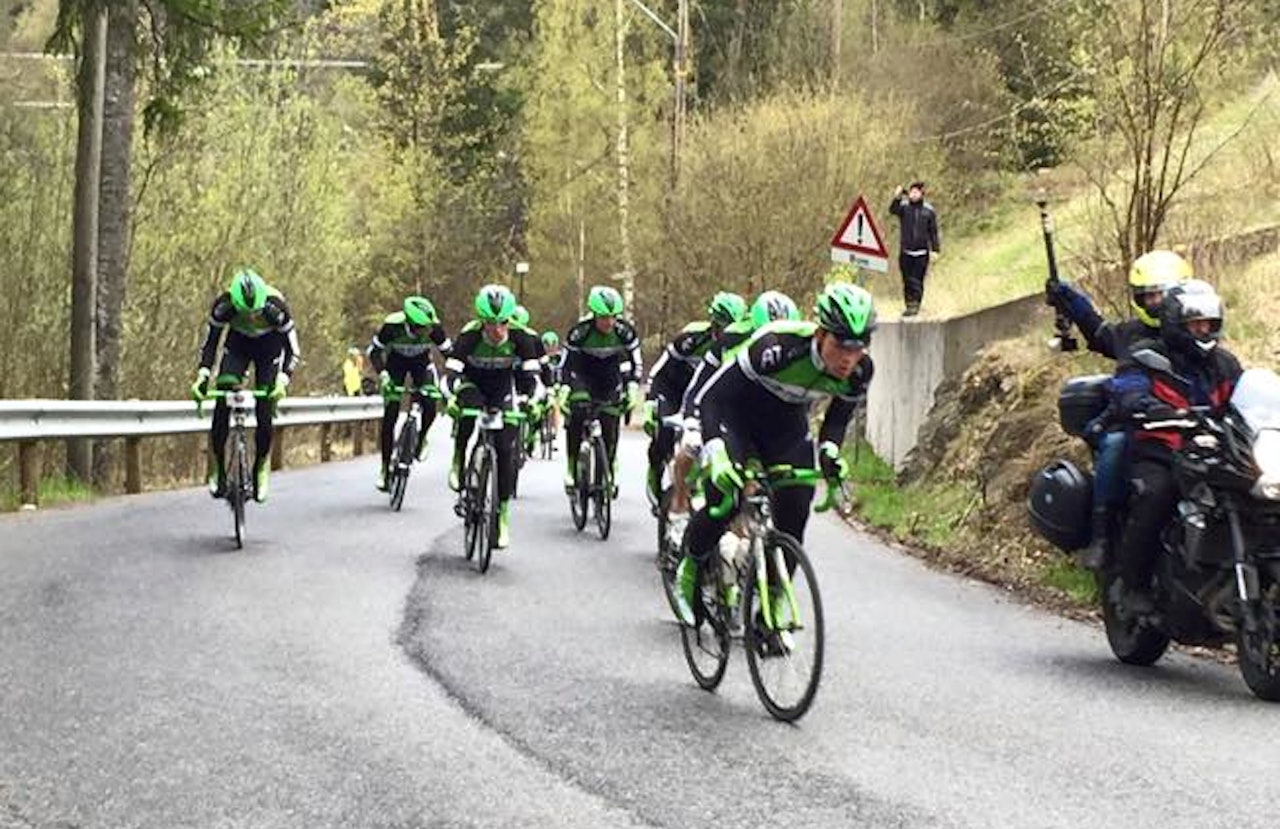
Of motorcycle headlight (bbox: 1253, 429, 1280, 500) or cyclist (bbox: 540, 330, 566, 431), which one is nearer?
motorcycle headlight (bbox: 1253, 429, 1280, 500)

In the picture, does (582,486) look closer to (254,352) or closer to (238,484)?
(254,352)

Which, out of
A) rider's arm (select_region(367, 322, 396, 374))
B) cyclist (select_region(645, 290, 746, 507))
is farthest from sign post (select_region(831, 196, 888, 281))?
cyclist (select_region(645, 290, 746, 507))

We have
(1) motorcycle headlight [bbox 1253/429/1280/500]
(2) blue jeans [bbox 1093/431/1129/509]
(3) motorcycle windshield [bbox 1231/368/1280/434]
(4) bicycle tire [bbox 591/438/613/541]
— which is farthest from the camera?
(4) bicycle tire [bbox 591/438/613/541]

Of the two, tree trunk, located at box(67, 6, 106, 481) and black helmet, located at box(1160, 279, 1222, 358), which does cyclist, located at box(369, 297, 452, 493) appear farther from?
black helmet, located at box(1160, 279, 1222, 358)

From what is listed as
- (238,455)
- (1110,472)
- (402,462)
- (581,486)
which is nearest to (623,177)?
(402,462)

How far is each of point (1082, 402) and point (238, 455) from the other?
21.6ft

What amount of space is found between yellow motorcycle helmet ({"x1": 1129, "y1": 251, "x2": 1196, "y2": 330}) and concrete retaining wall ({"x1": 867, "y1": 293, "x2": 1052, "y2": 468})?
7.38m

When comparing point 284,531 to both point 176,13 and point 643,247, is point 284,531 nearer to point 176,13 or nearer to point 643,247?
point 176,13

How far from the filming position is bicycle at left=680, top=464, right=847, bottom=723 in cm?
689

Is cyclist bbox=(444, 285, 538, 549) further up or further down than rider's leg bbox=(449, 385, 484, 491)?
further up

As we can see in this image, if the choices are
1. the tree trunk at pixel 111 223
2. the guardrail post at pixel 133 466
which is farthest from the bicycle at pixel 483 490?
the tree trunk at pixel 111 223

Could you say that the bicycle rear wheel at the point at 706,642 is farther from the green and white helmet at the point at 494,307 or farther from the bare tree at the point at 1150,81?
the bare tree at the point at 1150,81

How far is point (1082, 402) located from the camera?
898 cm

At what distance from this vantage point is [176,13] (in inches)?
565
